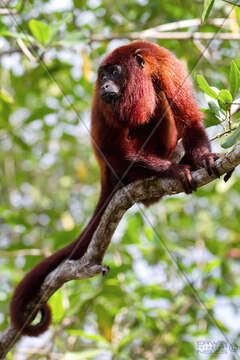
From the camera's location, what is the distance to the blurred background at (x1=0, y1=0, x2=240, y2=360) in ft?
5.81

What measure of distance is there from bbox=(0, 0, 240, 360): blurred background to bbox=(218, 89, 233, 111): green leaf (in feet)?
0.06

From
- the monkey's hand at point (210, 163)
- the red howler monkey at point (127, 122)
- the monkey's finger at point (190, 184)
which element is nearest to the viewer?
the monkey's hand at point (210, 163)

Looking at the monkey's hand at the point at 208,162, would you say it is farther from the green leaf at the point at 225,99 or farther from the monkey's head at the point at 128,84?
the monkey's head at the point at 128,84

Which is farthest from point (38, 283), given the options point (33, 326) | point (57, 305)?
point (57, 305)

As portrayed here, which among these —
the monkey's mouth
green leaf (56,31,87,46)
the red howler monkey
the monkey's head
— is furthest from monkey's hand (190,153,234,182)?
→ green leaf (56,31,87,46)

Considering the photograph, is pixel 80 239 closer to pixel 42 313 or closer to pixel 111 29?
pixel 42 313

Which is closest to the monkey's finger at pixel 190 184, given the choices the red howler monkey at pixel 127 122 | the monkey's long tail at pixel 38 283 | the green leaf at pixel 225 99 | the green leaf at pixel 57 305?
the red howler monkey at pixel 127 122

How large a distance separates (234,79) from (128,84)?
1021mm

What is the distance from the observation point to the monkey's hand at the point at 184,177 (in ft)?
5.30

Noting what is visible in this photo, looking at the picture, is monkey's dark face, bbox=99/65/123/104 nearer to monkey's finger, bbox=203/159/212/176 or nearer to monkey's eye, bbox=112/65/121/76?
monkey's eye, bbox=112/65/121/76

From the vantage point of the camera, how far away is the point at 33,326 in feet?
7.07

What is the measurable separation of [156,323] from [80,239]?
101 centimetres

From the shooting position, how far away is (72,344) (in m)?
2.76

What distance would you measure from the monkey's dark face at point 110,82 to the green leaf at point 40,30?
50 centimetres
